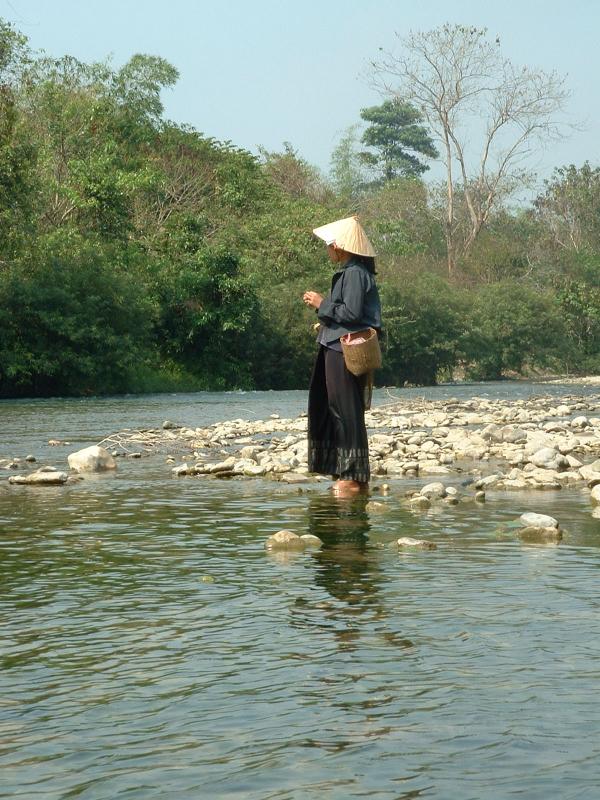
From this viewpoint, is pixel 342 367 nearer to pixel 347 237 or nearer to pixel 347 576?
pixel 347 237

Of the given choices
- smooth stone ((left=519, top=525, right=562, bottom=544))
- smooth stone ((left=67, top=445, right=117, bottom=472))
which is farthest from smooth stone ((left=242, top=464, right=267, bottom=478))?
smooth stone ((left=519, top=525, right=562, bottom=544))

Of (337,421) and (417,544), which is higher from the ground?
(337,421)

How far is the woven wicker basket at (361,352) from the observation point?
8219mm

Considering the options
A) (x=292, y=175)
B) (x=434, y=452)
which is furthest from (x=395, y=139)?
(x=434, y=452)

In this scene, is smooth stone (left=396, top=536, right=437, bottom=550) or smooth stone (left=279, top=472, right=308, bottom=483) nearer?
smooth stone (left=396, top=536, right=437, bottom=550)

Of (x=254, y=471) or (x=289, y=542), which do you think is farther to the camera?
(x=254, y=471)

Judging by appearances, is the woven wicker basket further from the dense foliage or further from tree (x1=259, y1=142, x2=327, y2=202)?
tree (x1=259, y1=142, x2=327, y2=202)

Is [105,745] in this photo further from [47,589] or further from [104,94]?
[104,94]

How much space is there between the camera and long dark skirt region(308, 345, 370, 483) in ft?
27.6

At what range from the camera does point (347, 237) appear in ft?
27.0

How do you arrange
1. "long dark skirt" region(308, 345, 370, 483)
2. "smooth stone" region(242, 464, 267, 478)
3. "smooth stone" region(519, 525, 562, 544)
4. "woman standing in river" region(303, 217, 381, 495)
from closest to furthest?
1. "smooth stone" region(519, 525, 562, 544)
2. "woman standing in river" region(303, 217, 381, 495)
3. "long dark skirt" region(308, 345, 370, 483)
4. "smooth stone" region(242, 464, 267, 478)

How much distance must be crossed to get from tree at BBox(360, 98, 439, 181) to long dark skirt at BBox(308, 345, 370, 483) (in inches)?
3491

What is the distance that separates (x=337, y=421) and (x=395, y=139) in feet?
303

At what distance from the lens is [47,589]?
206 inches
